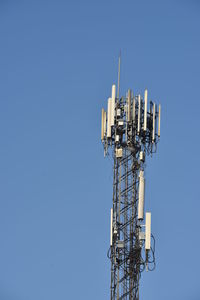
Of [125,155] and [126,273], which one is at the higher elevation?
[125,155]

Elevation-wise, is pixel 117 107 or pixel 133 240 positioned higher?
pixel 117 107

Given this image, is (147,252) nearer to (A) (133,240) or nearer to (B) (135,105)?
(A) (133,240)

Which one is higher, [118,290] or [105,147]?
[105,147]

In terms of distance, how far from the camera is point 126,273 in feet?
298

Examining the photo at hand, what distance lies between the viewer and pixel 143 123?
93.0 m

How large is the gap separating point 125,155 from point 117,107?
301 centimetres

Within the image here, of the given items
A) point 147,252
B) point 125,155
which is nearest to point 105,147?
point 125,155

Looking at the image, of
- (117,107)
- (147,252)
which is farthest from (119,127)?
(147,252)

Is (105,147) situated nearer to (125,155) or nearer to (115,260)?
(125,155)

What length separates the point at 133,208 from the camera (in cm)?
9181

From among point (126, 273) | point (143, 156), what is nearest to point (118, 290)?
point (126, 273)

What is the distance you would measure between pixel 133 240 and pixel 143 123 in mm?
7102

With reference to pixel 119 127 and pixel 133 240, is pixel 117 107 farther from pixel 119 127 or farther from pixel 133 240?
pixel 133 240

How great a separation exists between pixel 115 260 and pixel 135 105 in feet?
31.1
